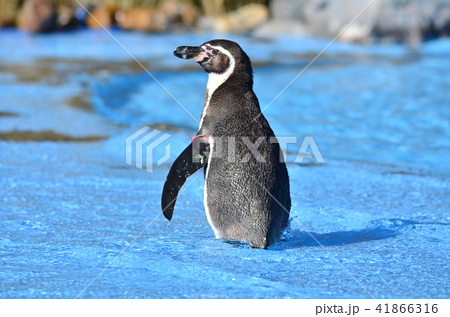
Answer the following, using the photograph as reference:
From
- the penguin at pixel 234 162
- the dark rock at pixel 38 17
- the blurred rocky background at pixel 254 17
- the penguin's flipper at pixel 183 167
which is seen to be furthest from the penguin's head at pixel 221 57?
the dark rock at pixel 38 17

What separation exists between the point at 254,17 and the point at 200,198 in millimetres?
13639

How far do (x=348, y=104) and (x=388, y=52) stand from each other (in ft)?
14.3

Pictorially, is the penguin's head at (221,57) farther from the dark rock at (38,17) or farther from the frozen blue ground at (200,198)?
the dark rock at (38,17)

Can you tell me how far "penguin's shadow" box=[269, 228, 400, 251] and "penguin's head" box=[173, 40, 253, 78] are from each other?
75 centimetres

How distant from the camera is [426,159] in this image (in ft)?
20.7

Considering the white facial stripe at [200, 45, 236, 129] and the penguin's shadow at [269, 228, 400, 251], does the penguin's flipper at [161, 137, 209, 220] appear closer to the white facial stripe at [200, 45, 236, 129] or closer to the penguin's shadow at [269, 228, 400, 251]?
the white facial stripe at [200, 45, 236, 129]

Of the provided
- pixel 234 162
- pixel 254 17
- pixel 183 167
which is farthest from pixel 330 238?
pixel 254 17

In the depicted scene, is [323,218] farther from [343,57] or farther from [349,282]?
[343,57]

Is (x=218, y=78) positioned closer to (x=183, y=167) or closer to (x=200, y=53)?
(x=200, y=53)

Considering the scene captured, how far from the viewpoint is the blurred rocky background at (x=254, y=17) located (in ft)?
45.1

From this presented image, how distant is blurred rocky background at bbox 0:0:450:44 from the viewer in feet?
45.1

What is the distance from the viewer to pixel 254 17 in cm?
1759

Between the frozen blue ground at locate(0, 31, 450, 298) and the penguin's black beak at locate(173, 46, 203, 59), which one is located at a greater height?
the penguin's black beak at locate(173, 46, 203, 59)

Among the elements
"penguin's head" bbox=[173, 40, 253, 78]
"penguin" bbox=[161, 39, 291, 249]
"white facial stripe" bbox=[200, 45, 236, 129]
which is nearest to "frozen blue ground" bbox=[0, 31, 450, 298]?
"penguin" bbox=[161, 39, 291, 249]
